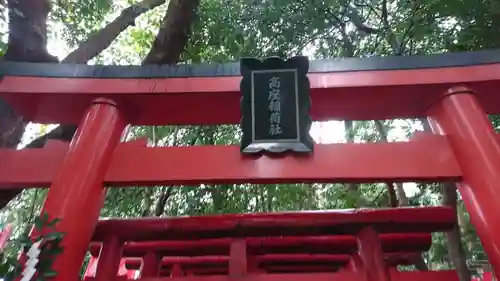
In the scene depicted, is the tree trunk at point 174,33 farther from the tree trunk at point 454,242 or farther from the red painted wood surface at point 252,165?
the tree trunk at point 454,242

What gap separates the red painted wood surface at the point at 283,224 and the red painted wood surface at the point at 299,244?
262 mm

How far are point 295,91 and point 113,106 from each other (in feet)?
3.73

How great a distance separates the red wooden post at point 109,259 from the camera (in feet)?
11.0

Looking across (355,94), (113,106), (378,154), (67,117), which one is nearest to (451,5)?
(355,94)

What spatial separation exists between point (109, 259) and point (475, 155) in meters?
2.52

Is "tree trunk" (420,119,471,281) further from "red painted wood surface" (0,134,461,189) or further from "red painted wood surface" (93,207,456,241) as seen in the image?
"red painted wood surface" (0,134,461,189)

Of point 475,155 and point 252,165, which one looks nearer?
point 475,155

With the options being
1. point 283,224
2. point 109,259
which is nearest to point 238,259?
point 283,224

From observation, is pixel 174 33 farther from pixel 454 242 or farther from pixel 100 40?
pixel 454 242

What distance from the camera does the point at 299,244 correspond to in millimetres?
3688

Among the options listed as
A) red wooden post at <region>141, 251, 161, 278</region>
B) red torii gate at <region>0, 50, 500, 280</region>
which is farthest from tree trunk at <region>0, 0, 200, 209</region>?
red wooden post at <region>141, 251, 161, 278</region>

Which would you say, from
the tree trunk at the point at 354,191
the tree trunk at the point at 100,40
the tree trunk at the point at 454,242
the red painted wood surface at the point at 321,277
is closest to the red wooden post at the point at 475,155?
the red painted wood surface at the point at 321,277

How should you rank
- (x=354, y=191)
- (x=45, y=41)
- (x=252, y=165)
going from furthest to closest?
(x=354, y=191) → (x=45, y=41) → (x=252, y=165)

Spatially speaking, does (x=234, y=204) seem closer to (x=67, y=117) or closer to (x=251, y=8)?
(x=251, y=8)
